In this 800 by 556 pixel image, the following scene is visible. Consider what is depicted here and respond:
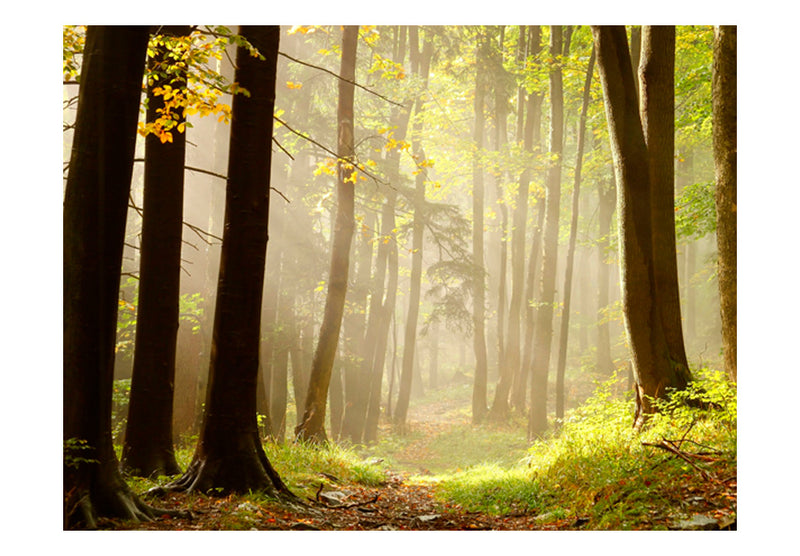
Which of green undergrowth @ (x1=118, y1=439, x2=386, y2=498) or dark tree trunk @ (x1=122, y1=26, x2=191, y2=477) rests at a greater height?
dark tree trunk @ (x1=122, y1=26, x2=191, y2=477)

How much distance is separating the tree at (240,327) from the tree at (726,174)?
13.1 ft

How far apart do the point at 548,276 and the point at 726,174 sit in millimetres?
5561

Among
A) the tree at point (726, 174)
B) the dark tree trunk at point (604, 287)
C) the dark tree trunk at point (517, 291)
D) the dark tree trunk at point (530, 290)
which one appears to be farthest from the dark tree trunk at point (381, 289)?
the tree at point (726, 174)

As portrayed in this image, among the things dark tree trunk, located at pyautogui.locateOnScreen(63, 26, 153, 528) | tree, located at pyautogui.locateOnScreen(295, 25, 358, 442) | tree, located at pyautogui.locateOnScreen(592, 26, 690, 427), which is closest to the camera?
dark tree trunk, located at pyautogui.locateOnScreen(63, 26, 153, 528)

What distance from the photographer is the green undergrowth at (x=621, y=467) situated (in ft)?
12.8

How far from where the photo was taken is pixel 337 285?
7930 mm

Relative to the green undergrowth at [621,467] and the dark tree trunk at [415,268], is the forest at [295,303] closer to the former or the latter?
the green undergrowth at [621,467]

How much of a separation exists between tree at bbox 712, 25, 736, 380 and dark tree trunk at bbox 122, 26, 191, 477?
189 inches

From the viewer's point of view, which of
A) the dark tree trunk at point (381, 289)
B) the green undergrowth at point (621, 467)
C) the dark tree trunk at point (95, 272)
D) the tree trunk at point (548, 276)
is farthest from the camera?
the dark tree trunk at point (381, 289)

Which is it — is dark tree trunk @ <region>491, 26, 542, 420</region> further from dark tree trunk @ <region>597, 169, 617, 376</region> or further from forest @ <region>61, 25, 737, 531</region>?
dark tree trunk @ <region>597, 169, 617, 376</region>

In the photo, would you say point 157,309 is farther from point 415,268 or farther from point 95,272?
point 415,268

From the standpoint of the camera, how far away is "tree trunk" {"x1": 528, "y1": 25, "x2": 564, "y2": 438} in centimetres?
1012

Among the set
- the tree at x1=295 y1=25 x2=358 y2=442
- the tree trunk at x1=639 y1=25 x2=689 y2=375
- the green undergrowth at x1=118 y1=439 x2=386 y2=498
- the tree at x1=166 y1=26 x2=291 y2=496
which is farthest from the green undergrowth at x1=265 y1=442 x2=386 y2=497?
the tree trunk at x1=639 y1=25 x2=689 y2=375
